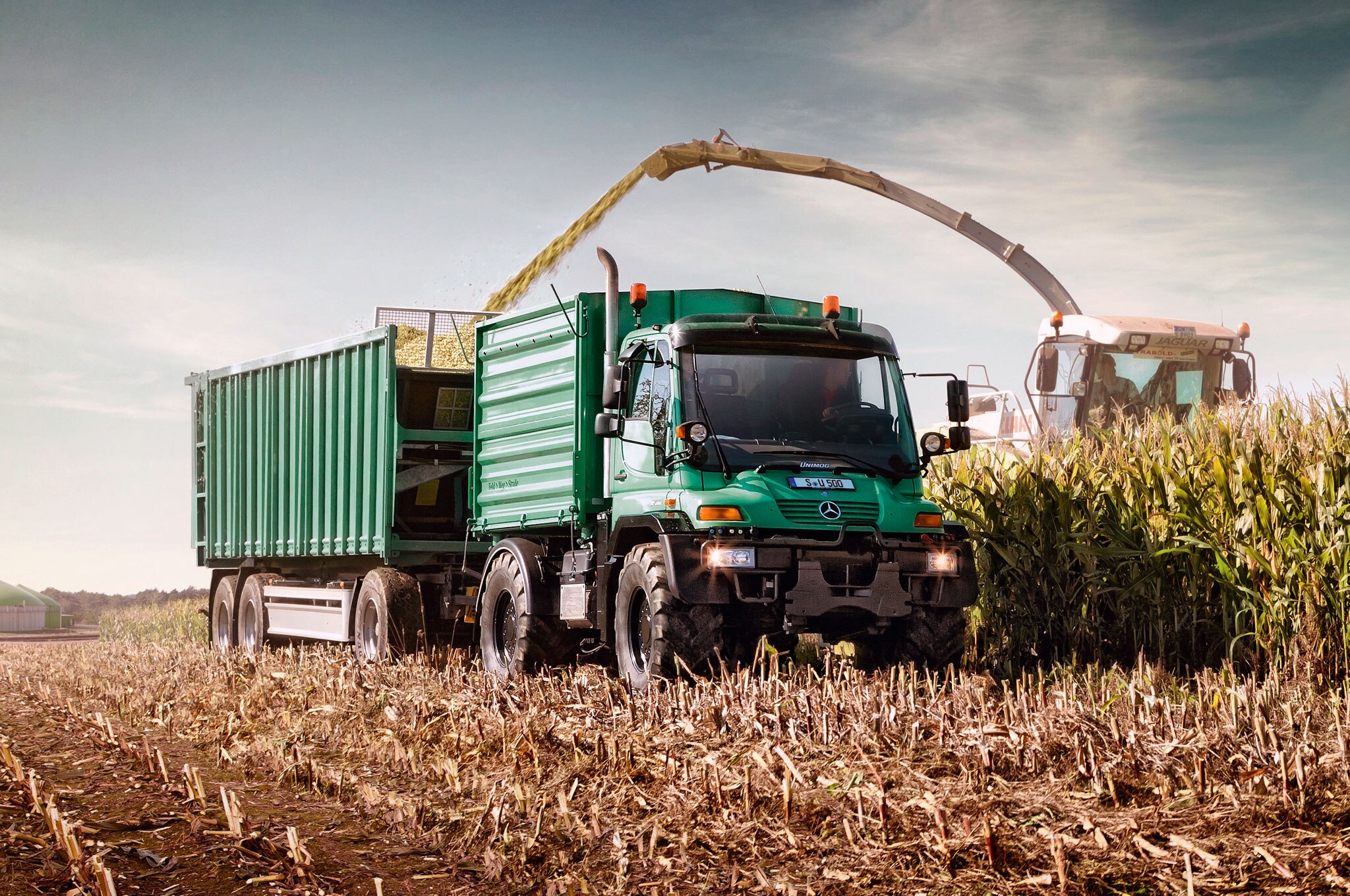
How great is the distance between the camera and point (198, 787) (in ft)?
22.1

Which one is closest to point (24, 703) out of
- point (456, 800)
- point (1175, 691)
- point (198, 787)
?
point (198, 787)

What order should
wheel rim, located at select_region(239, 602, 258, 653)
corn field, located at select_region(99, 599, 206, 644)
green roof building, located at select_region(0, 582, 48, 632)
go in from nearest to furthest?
wheel rim, located at select_region(239, 602, 258, 653) < corn field, located at select_region(99, 599, 206, 644) < green roof building, located at select_region(0, 582, 48, 632)

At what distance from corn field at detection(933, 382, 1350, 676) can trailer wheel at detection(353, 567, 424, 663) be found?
5.21 metres

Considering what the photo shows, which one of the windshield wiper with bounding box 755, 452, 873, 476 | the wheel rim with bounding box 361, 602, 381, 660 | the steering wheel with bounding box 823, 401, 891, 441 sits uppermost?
the steering wheel with bounding box 823, 401, 891, 441

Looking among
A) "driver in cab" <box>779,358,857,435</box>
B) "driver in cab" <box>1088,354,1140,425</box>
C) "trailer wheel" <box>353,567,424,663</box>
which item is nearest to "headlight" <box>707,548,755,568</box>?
"driver in cab" <box>779,358,857,435</box>

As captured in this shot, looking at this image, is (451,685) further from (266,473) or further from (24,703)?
(266,473)

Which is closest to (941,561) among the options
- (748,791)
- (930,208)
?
(748,791)

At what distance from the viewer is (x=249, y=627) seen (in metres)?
16.8

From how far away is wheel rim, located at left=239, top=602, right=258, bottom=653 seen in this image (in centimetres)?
1650

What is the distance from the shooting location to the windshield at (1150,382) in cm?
1911

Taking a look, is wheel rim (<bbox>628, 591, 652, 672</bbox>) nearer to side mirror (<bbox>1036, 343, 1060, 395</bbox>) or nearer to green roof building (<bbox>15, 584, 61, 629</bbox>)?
side mirror (<bbox>1036, 343, 1060, 395</bbox>)

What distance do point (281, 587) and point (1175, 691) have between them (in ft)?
33.8

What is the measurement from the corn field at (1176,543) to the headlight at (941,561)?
7.52 feet

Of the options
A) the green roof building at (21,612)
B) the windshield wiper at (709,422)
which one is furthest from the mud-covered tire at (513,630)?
the green roof building at (21,612)
